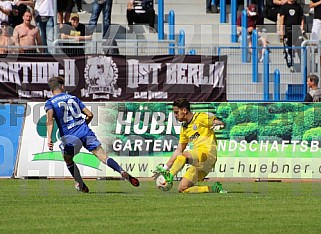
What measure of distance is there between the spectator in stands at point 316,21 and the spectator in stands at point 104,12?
564 centimetres

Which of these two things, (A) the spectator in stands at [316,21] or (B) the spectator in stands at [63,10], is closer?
(B) the spectator in stands at [63,10]

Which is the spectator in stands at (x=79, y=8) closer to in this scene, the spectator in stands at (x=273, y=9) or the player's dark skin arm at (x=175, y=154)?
the spectator in stands at (x=273, y=9)

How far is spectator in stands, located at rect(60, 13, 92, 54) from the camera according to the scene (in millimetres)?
23188

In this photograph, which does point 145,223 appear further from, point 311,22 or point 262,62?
point 311,22

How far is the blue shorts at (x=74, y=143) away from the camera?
1627cm

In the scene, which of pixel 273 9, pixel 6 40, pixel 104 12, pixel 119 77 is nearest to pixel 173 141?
pixel 119 77

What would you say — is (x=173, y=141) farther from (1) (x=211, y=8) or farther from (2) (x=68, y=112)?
(1) (x=211, y=8)

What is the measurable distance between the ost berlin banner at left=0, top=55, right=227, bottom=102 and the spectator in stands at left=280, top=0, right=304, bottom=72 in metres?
3.73

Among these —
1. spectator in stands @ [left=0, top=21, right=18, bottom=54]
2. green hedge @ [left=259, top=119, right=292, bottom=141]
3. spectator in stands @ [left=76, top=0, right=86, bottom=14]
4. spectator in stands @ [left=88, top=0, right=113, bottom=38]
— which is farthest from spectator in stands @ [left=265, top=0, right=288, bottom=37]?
spectator in stands @ [left=0, top=21, right=18, bottom=54]

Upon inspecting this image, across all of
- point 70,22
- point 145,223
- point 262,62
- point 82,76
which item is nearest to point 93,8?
point 70,22

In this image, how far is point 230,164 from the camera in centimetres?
2027

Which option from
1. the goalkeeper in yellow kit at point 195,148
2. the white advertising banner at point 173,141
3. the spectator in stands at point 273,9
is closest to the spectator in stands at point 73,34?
the white advertising banner at point 173,141

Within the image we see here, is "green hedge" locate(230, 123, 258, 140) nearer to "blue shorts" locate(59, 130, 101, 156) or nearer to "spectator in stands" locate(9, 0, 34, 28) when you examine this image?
"blue shorts" locate(59, 130, 101, 156)

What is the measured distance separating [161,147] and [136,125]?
77cm
